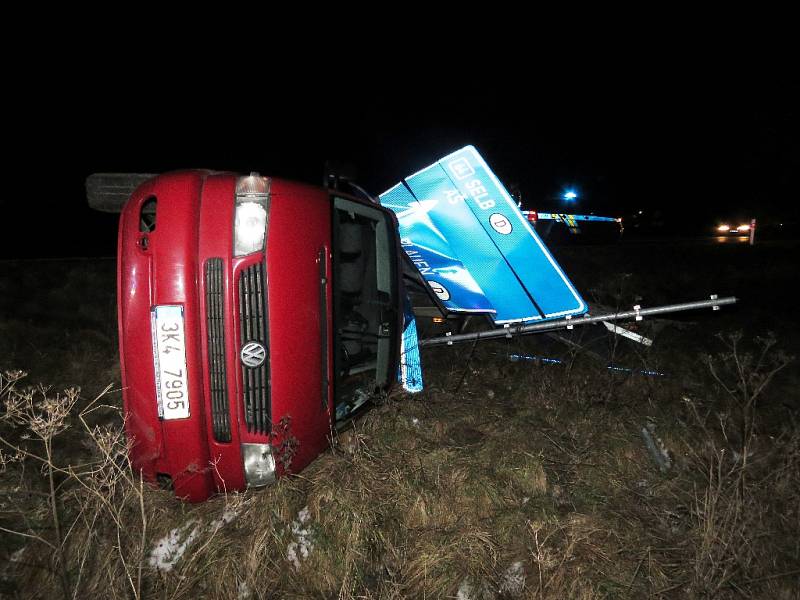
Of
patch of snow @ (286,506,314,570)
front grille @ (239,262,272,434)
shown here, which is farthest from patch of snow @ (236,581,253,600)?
front grille @ (239,262,272,434)

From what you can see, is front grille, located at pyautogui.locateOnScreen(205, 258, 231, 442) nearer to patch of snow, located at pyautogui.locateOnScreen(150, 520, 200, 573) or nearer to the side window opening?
patch of snow, located at pyautogui.locateOnScreen(150, 520, 200, 573)

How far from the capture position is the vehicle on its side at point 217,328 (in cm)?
230

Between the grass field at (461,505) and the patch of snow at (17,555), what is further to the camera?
the patch of snow at (17,555)

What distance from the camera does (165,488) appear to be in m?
2.43

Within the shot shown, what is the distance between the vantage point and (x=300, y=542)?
7.63 ft

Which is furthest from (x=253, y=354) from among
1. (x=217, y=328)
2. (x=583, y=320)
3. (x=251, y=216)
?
(x=583, y=320)

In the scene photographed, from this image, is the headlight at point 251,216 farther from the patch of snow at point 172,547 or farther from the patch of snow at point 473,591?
the patch of snow at point 473,591

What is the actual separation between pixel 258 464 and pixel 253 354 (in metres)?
0.56

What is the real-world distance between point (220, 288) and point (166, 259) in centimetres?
28

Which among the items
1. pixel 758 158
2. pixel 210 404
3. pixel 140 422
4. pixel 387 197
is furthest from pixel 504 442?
pixel 758 158

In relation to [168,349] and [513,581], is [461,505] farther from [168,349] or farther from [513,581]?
[168,349]

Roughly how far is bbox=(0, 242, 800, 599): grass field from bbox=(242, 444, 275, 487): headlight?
84 millimetres

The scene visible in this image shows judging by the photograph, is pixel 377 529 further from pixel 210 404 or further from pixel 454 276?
pixel 454 276

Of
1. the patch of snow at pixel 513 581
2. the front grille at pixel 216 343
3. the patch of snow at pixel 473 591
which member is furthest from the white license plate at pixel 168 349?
the patch of snow at pixel 513 581
